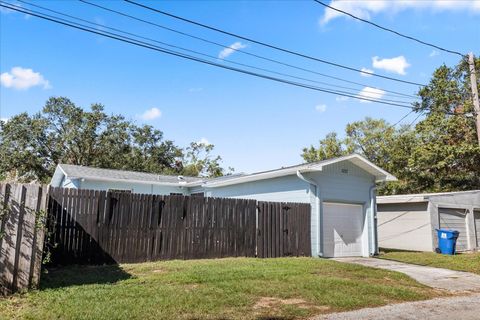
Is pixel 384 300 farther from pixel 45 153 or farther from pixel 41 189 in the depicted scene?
pixel 45 153

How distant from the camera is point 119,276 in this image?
7664 mm

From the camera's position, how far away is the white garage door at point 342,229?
1327 cm

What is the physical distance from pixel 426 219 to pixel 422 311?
480 inches

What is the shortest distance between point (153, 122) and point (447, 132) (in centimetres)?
2559

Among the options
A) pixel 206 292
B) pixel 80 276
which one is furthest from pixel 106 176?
pixel 206 292

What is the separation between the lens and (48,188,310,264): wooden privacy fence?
8.95 metres

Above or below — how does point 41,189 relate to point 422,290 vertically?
above

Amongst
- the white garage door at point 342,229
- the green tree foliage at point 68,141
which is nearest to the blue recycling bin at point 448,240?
the white garage door at point 342,229

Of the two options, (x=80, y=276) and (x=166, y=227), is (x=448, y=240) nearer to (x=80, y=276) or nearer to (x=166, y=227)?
(x=166, y=227)

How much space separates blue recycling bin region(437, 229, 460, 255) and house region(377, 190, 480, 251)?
768mm

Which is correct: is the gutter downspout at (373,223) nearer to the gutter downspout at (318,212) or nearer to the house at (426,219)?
the gutter downspout at (318,212)

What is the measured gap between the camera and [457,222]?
58.5 feet

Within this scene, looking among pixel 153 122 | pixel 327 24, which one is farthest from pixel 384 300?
pixel 153 122

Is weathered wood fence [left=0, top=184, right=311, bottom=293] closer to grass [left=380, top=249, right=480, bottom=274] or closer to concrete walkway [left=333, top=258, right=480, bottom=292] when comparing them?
concrete walkway [left=333, top=258, right=480, bottom=292]
